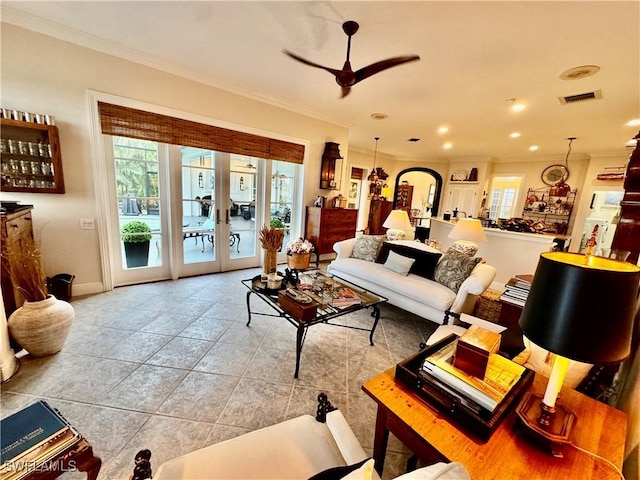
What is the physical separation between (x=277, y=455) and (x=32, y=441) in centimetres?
86

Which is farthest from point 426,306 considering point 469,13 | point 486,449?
point 469,13

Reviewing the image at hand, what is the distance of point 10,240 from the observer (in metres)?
2.00

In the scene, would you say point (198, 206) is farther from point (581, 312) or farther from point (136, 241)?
point (581, 312)

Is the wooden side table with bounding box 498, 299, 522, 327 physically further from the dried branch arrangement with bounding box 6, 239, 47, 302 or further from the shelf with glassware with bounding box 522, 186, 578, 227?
the shelf with glassware with bounding box 522, 186, 578, 227

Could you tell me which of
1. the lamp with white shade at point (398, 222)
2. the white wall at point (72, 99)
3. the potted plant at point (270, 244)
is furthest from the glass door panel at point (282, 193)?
the potted plant at point (270, 244)

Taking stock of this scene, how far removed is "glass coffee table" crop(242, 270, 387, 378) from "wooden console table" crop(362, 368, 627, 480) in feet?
2.96

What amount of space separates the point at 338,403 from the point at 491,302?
6.67 feet

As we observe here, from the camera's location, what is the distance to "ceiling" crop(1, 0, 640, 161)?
1.98m

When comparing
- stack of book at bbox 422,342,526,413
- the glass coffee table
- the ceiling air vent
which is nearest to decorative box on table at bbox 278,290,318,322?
the glass coffee table

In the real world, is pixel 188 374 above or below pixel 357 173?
below

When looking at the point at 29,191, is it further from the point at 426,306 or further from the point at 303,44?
the point at 426,306

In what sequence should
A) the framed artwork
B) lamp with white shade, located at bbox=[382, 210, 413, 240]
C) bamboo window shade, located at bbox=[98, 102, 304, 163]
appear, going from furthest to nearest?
the framed artwork, lamp with white shade, located at bbox=[382, 210, 413, 240], bamboo window shade, located at bbox=[98, 102, 304, 163]

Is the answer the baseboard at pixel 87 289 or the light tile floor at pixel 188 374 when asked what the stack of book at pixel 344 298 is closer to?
the light tile floor at pixel 188 374

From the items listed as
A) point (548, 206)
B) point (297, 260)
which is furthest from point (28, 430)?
point (548, 206)
